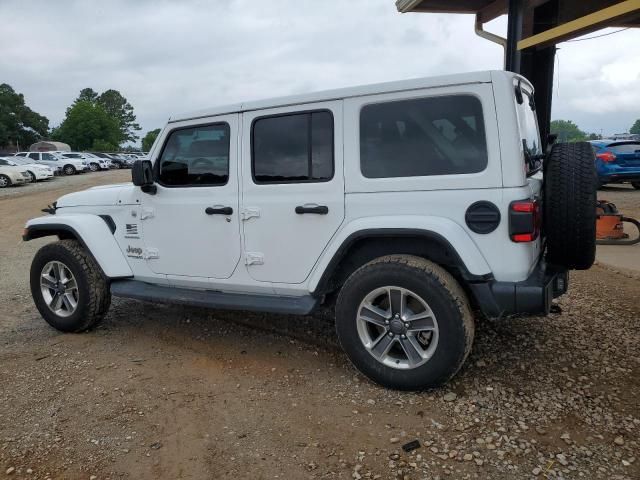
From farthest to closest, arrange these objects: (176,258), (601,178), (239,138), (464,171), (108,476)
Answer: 1. (601,178)
2. (176,258)
3. (239,138)
4. (464,171)
5. (108,476)

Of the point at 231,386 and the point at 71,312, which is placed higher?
the point at 71,312

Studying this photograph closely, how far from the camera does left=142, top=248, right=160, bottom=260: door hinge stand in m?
4.15

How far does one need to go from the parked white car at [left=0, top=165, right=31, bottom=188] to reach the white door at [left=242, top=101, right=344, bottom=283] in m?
23.7

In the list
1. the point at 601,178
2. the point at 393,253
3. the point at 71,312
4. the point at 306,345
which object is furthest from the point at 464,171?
the point at 601,178

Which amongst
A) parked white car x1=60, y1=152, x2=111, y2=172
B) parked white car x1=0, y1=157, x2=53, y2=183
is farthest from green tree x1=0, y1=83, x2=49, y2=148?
parked white car x1=0, y1=157, x2=53, y2=183

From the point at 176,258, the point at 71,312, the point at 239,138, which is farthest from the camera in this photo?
the point at 71,312

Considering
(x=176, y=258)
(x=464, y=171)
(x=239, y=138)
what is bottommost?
(x=176, y=258)

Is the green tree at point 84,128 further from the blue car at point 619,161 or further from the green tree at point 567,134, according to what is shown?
the blue car at point 619,161

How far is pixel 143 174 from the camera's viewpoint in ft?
13.1

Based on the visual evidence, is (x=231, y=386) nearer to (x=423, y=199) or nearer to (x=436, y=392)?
(x=436, y=392)

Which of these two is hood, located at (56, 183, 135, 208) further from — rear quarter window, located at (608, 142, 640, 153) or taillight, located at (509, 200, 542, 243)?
rear quarter window, located at (608, 142, 640, 153)

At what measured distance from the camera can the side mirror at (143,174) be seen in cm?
397

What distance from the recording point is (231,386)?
11.4 ft

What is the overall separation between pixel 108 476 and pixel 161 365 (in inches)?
51.7
